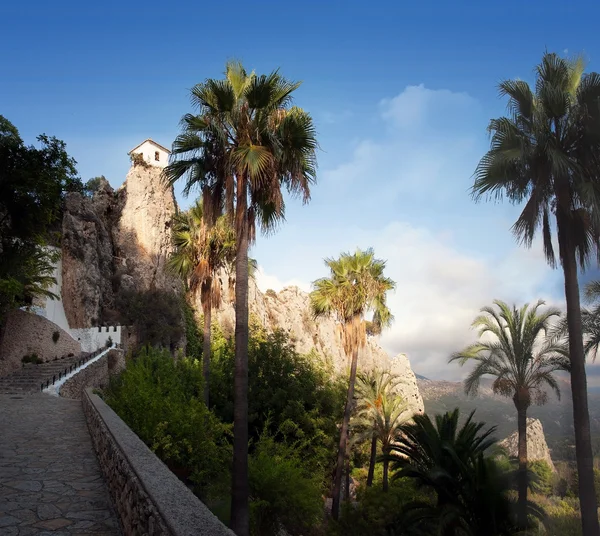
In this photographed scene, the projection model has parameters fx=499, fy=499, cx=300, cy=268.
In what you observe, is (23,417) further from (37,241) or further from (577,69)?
(577,69)

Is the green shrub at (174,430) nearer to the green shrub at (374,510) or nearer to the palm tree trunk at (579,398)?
the palm tree trunk at (579,398)

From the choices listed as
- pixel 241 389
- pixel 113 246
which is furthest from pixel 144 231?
pixel 241 389

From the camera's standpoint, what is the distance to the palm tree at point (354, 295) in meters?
25.3

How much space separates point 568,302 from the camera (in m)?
12.3

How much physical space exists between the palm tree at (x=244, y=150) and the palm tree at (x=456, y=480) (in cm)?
839

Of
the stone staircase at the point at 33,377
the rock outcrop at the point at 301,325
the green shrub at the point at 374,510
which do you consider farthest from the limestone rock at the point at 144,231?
the green shrub at the point at 374,510

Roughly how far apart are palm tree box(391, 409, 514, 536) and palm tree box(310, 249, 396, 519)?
21.7ft

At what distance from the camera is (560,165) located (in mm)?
11859

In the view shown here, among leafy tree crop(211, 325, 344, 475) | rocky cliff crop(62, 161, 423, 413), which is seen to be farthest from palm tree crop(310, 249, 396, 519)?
rocky cliff crop(62, 161, 423, 413)

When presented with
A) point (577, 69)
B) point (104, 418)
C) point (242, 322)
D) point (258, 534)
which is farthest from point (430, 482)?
point (577, 69)

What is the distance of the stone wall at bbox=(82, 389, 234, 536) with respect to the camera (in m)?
3.56

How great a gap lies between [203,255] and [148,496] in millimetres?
19067

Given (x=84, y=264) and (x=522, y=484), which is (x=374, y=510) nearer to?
(x=522, y=484)

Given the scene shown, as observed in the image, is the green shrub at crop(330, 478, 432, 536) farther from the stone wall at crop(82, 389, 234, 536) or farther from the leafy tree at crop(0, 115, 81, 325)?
the leafy tree at crop(0, 115, 81, 325)
